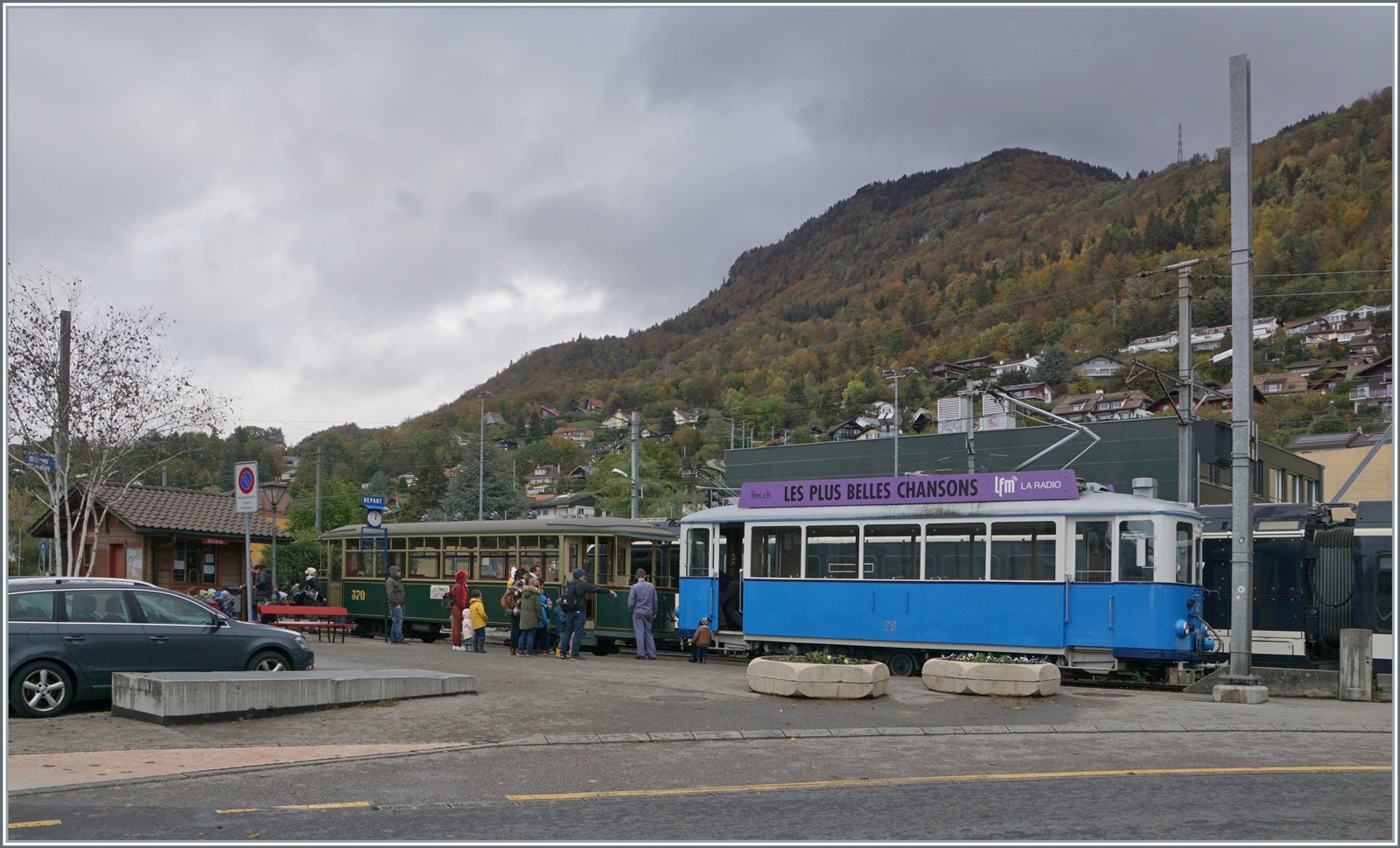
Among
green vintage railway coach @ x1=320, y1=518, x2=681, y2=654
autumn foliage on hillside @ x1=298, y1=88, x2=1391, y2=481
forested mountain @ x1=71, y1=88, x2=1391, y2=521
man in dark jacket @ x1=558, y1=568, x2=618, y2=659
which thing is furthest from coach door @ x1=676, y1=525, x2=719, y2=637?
autumn foliage on hillside @ x1=298, y1=88, x2=1391, y2=481

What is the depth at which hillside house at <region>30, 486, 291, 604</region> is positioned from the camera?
110 ft

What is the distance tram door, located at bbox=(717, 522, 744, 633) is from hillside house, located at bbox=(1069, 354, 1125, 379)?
7814 centimetres

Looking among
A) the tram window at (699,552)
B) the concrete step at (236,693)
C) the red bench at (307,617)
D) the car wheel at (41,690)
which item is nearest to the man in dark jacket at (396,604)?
the red bench at (307,617)

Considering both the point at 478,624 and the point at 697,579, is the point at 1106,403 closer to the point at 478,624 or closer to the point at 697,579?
the point at 697,579

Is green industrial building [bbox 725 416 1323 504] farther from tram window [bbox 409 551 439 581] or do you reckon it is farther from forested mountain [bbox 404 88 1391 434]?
forested mountain [bbox 404 88 1391 434]

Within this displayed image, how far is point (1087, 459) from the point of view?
49.0 meters

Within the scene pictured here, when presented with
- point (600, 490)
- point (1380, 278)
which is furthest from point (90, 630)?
point (1380, 278)

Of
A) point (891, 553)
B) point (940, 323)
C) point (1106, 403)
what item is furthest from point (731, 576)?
point (940, 323)

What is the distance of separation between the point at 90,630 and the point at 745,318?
499 ft

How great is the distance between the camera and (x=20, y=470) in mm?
29188

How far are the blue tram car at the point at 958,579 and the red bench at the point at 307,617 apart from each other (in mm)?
7309

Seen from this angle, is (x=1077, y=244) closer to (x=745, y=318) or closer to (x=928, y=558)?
(x=745, y=318)

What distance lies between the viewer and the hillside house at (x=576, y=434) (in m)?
114

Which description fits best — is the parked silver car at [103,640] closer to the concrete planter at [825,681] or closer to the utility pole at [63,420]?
the concrete planter at [825,681]
